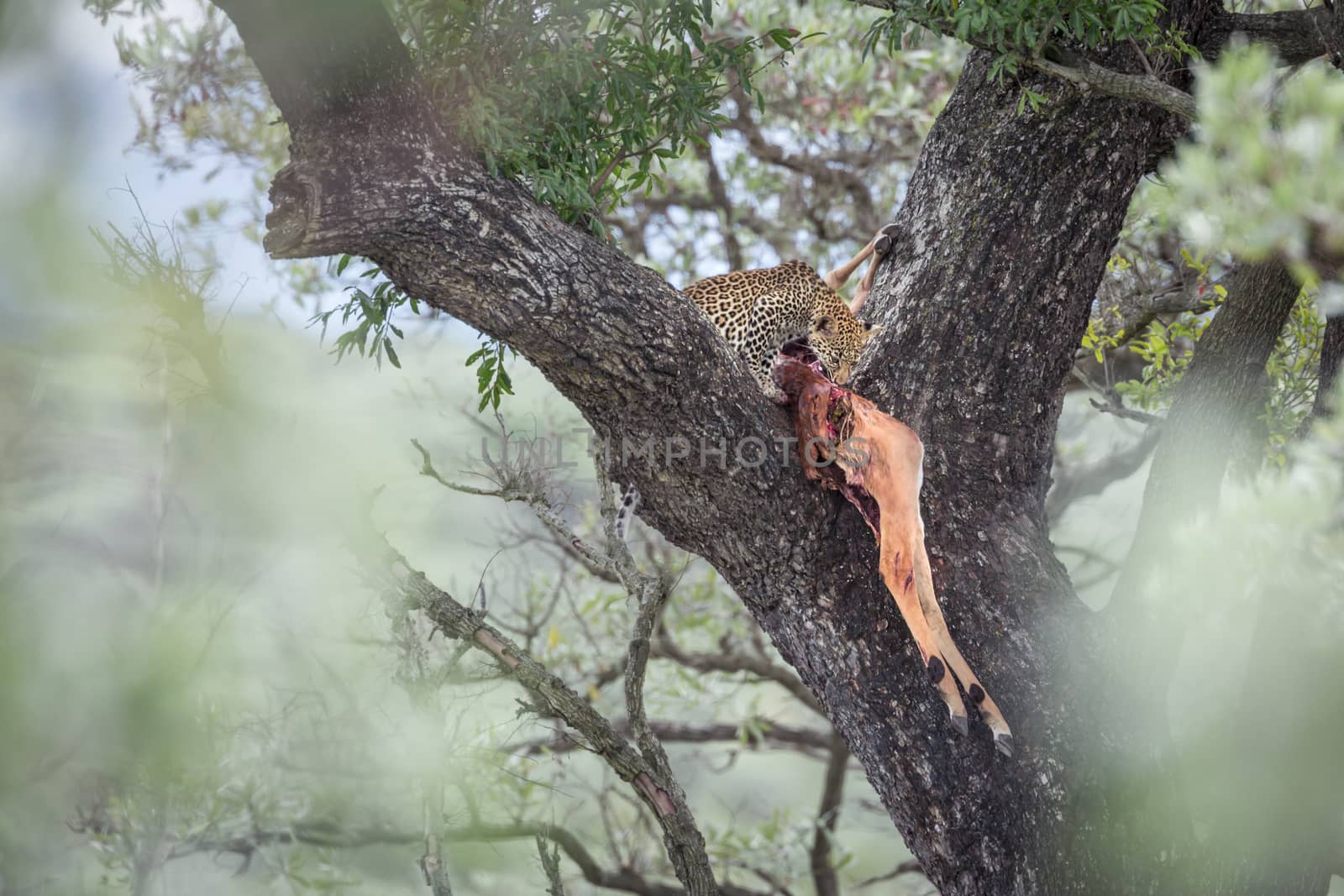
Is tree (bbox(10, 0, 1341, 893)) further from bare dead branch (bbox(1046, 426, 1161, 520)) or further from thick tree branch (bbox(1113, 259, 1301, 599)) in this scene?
bare dead branch (bbox(1046, 426, 1161, 520))

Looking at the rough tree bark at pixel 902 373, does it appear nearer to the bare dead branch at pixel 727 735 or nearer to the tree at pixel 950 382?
the tree at pixel 950 382

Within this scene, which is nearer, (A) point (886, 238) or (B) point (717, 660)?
(A) point (886, 238)

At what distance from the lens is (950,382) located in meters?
3.02

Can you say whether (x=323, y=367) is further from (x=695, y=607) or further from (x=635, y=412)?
(x=635, y=412)

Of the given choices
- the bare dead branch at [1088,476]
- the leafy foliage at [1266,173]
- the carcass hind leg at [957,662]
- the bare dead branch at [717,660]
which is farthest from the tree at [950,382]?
the bare dead branch at [1088,476]

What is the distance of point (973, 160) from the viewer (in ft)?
10.2

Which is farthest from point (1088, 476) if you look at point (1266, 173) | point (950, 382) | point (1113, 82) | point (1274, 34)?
point (1266, 173)

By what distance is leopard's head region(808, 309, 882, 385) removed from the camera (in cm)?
365

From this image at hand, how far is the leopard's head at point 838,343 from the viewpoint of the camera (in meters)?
3.65

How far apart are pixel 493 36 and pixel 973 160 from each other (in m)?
1.35

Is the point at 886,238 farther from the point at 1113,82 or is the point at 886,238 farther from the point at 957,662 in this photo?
the point at 957,662

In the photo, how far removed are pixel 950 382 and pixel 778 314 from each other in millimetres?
945

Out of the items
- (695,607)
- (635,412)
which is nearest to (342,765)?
(695,607)

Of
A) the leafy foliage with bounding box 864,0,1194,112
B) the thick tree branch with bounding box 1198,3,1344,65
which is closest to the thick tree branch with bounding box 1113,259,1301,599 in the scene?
the thick tree branch with bounding box 1198,3,1344,65
